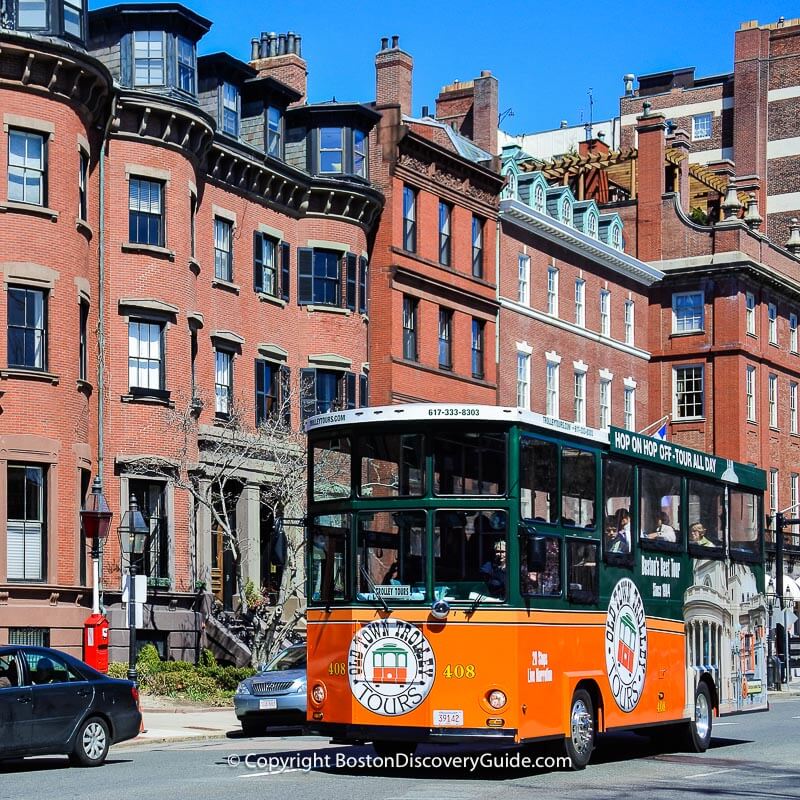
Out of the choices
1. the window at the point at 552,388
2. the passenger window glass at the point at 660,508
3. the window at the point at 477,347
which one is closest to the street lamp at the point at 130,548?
the passenger window glass at the point at 660,508

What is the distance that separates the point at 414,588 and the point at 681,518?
16.3ft

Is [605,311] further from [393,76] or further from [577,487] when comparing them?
[577,487]

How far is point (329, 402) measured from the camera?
41375mm

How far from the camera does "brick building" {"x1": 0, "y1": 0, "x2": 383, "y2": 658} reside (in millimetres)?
31594

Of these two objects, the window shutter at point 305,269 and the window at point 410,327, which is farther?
the window at point 410,327

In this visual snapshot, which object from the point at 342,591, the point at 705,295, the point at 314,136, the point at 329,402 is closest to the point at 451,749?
the point at 342,591

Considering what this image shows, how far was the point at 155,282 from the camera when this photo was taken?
1389 inches

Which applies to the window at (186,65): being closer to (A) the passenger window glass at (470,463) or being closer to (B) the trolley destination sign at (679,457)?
(B) the trolley destination sign at (679,457)

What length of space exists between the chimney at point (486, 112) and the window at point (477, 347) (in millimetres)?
8711

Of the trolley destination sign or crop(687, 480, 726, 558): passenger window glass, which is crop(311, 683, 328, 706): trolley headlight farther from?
crop(687, 480, 726, 558): passenger window glass

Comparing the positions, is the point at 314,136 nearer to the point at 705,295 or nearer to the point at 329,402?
the point at 329,402

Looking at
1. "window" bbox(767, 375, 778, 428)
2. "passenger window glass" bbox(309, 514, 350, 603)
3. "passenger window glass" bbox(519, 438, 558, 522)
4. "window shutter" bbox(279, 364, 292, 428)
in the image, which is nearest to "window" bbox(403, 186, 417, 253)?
"window shutter" bbox(279, 364, 292, 428)

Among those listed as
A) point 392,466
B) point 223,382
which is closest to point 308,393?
point 223,382

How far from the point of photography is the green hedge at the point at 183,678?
102 ft
